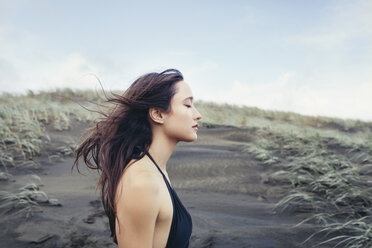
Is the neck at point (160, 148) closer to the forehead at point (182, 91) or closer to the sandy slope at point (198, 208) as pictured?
the forehead at point (182, 91)

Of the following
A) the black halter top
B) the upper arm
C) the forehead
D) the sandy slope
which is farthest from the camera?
the sandy slope

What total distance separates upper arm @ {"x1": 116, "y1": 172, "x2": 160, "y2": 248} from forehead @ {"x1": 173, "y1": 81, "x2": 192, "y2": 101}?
496 mm

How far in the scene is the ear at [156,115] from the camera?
5.34 feet

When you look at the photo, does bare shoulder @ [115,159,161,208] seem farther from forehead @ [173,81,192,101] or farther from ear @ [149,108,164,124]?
forehead @ [173,81,192,101]

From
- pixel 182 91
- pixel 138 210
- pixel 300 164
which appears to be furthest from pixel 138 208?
pixel 300 164

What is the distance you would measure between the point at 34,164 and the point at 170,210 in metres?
3.89

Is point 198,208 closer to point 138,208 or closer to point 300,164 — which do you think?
point 300,164

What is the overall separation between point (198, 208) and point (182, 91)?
229cm

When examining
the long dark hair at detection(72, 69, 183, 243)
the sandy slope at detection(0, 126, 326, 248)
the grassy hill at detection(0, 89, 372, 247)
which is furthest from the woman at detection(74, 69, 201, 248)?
the sandy slope at detection(0, 126, 326, 248)

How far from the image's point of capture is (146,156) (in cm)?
158

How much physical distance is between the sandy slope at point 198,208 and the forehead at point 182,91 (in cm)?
115

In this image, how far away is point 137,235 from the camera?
1.36 meters

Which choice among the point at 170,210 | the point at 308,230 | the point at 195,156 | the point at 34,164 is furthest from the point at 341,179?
the point at 34,164

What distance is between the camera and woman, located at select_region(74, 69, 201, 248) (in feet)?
4.49
